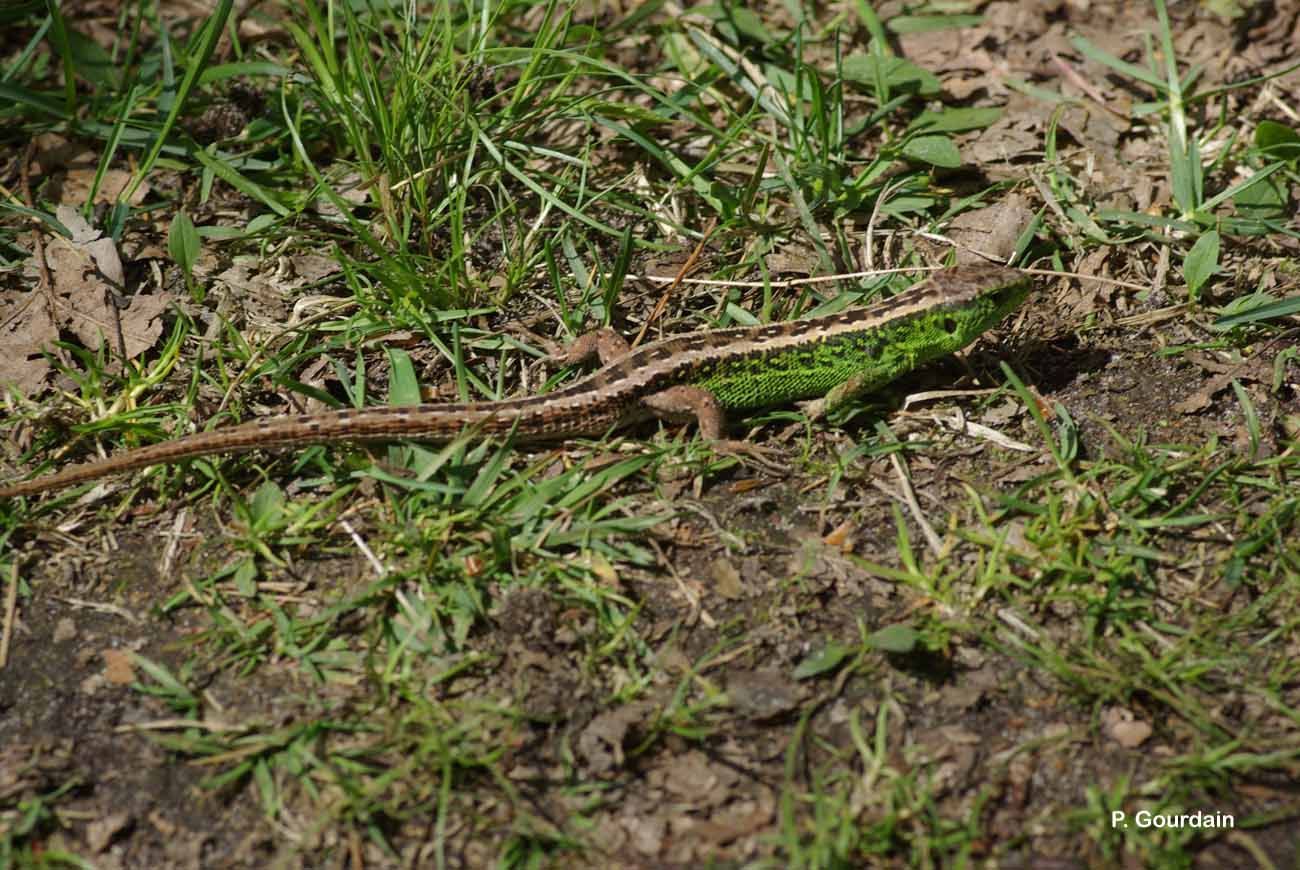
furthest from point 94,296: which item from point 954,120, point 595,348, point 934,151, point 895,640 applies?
point 954,120

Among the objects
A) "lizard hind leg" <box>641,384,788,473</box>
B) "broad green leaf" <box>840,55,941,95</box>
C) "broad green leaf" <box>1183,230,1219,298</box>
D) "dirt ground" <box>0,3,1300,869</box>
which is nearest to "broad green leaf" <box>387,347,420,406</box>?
"dirt ground" <box>0,3,1300,869</box>

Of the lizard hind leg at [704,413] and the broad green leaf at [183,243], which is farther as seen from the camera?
the broad green leaf at [183,243]

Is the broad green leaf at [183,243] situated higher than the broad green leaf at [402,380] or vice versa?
the broad green leaf at [183,243]

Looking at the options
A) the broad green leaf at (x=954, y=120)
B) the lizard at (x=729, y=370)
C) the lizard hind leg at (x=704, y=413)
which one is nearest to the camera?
the lizard at (x=729, y=370)

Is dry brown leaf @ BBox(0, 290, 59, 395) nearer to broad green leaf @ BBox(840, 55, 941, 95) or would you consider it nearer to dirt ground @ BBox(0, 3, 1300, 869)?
dirt ground @ BBox(0, 3, 1300, 869)

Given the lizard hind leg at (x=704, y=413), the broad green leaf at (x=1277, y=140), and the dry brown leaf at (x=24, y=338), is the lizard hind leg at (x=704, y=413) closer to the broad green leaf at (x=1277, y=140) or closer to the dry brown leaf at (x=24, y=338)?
the dry brown leaf at (x=24, y=338)

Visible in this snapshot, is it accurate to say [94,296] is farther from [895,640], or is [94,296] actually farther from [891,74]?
[891,74]

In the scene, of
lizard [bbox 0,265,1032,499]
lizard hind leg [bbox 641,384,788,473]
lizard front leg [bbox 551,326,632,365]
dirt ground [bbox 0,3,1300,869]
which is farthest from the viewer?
lizard front leg [bbox 551,326,632,365]

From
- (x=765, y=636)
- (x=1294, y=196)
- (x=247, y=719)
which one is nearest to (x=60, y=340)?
(x=247, y=719)

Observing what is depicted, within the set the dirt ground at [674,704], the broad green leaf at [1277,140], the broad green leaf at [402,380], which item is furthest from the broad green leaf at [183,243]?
the broad green leaf at [1277,140]
